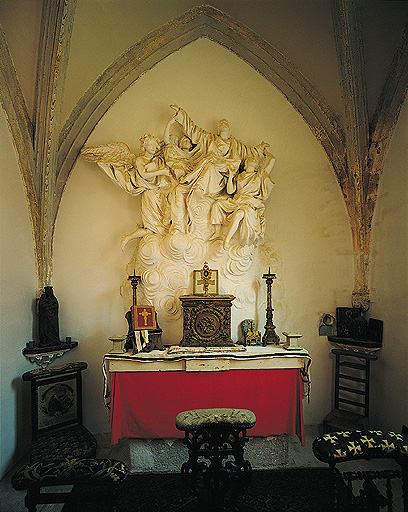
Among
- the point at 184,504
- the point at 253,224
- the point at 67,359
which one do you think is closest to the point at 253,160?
the point at 253,224

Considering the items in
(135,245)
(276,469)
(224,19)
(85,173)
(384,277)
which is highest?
(224,19)

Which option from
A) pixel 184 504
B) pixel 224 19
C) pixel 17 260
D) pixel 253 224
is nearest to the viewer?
pixel 184 504

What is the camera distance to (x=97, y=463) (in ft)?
9.67

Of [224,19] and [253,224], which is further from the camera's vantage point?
[224,19]

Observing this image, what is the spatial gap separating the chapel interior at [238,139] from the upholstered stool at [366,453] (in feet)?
6.10

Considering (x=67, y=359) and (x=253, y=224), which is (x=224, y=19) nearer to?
(x=253, y=224)

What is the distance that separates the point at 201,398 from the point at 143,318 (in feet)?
3.85

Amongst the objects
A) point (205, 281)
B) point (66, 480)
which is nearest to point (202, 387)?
point (205, 281)

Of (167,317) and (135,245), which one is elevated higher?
(135,245)

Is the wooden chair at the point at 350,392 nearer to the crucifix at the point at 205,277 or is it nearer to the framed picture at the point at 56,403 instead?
the crucifix at the point at 205,277

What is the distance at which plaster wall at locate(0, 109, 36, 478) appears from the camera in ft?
14.6

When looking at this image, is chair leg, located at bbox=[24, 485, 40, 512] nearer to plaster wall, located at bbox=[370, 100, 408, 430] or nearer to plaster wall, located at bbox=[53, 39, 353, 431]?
plaster wall, located at bbox=[53, 39, 353, 431]

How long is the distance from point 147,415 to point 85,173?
130 inches

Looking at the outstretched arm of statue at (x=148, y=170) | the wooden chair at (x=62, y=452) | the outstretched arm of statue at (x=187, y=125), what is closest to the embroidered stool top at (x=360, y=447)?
the wooden chair at (x=62, y=452)
